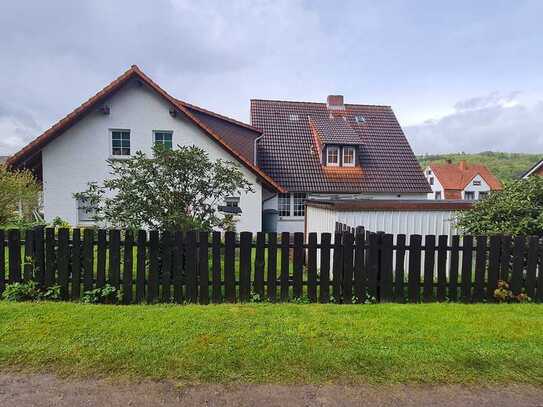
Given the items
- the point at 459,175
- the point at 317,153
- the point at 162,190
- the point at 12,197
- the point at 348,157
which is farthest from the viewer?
the point at 459,175

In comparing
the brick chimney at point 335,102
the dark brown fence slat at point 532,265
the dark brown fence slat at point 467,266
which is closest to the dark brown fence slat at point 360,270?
the dark brown fence slat at point 467,266

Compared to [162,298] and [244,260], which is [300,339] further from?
[162,298]

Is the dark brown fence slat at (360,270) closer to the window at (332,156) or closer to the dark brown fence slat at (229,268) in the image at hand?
the dark brown fence slat at (229,268)

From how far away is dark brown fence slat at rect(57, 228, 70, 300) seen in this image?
5590 mm

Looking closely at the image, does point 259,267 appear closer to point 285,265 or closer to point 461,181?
point 285,265

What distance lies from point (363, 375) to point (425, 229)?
666 centimetres

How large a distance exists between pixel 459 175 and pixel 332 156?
134ft

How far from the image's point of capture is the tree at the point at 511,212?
22.7 ft

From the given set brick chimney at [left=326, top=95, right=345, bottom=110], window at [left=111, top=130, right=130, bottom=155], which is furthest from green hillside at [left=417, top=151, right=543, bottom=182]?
window at [left=111, top=130, right=130, bottom=155]

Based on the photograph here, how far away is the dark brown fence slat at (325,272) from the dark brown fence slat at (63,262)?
4042 mm

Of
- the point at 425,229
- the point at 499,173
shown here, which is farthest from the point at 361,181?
the point at 499,173

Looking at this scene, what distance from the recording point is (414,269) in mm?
5875

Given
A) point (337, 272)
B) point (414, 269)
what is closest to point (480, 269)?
point (414, 269)

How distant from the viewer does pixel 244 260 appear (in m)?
5.75
